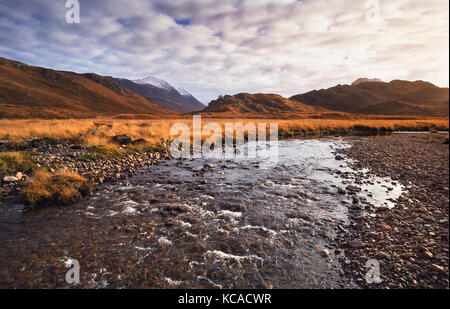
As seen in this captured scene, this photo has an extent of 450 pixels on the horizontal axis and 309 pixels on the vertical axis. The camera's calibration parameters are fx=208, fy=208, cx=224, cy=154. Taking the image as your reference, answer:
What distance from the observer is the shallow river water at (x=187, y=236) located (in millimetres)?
4809

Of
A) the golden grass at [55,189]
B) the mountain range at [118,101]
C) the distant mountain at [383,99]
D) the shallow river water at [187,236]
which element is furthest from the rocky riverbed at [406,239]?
the distant mountain at [383,99]

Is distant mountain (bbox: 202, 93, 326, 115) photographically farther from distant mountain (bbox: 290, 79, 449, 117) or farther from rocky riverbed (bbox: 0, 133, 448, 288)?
rocky riverbed (bbox: 0, 133, 448, 288)

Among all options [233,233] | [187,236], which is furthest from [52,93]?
[233,233]

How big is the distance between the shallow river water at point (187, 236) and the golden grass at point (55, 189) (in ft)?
1.48

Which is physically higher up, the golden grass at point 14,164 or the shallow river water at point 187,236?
the golden grass at point 14,164

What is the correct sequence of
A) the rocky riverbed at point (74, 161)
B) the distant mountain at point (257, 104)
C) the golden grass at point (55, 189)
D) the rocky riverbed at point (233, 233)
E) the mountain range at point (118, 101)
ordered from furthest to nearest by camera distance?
the distant mountain at point (257, 104) → the mountain range at point (118, 101) → the rocky riverbed at point (74, 161) → the golden grass at point (55, 189) → the rocky riverbed at point (233, 233)

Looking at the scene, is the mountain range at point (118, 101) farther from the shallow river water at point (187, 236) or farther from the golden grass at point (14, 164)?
the shallow river water at point (187, 236)

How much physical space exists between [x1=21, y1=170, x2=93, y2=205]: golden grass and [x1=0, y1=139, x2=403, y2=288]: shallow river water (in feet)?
1.48

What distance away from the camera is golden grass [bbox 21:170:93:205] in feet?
26.2

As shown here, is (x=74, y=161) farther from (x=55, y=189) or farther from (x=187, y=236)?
(x=187, y=236)

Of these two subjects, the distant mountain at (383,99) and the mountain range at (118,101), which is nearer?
the mountain range at (118,101)

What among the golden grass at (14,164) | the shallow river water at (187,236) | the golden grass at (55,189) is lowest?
the shallow river water at (187,236)

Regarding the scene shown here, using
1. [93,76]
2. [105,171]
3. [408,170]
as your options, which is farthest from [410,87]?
[93,76]

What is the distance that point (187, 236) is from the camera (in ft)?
21.0
